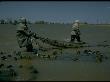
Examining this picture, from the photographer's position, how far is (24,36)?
8.90 meters

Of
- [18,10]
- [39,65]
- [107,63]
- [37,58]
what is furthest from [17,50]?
[107,63]

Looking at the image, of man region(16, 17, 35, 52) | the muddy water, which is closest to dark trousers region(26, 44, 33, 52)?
man region(16, 17, 35, 52)

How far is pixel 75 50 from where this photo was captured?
31.7ft

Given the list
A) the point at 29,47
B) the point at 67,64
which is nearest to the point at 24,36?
the point at 29,47

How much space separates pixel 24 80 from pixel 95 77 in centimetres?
144

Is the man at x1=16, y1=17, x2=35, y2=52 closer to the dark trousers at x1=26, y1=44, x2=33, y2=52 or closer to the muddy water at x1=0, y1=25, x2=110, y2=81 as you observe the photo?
the dark trousers at x1=26, y1=44, x2=33, y2=52

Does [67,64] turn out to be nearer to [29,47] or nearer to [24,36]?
[29,47]

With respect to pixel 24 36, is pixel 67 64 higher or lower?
lower

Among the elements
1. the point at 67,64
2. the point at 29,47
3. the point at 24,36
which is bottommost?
the point at 67,64

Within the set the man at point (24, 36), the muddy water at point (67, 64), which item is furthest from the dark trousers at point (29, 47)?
the muddy water at point (67, 64)

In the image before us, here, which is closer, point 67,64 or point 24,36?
point 67,64

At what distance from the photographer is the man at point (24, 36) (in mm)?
8539

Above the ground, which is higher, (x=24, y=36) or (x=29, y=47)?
(x=24, y=36)

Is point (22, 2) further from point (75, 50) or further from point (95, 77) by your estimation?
point (75, 50)
